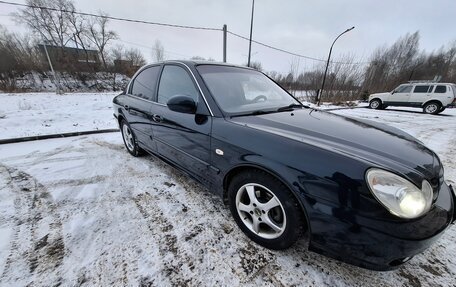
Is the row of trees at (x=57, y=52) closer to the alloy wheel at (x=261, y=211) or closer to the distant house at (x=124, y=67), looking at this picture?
the distant house at (x=124, y=67)

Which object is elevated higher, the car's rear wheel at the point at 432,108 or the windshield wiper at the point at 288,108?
the windshield wiper at the point at 288,108

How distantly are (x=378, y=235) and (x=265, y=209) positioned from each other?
28.7 inches

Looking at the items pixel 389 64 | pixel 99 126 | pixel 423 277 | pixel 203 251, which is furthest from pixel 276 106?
pixel 389 64

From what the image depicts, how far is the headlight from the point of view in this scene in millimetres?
1105

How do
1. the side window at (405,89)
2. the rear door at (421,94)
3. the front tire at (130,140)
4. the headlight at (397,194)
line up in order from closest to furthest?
the headlight at (397,194) < the front tire at (130,140) < the rear door at (421,94) < the side window at (405,89)

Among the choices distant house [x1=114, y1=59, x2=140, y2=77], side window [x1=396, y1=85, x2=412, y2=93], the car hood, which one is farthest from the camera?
distant house [x1=114, y1=59, x2=140, y2=77]

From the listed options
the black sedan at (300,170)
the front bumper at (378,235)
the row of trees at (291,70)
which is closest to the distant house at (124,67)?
the row of trees at (291,70)

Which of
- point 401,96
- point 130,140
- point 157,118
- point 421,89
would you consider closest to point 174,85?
point 157,118

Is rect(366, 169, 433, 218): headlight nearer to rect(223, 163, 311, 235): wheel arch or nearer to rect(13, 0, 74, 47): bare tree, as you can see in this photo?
rect(223, 163, 311, 235): wheel arch

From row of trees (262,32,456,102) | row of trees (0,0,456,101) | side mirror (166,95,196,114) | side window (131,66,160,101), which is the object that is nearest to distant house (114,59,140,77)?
row of trees (0,0,456,101)

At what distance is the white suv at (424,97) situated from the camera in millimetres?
10711

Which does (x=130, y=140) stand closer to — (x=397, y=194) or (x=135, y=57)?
(x=397, y=194)

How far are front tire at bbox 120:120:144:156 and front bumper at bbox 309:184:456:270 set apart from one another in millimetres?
3096

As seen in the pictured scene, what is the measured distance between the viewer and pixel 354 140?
1.51 meters
